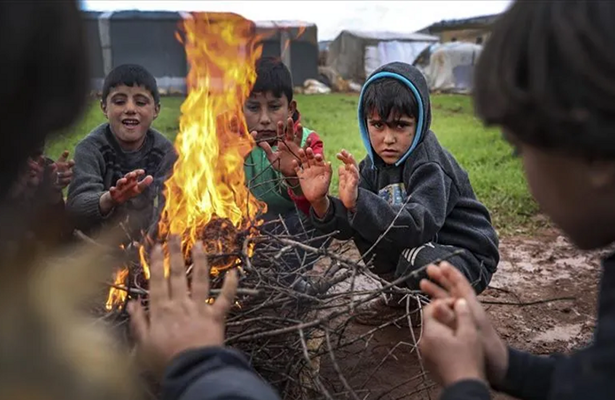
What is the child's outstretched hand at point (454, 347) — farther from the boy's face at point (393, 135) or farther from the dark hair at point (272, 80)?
the dark hair at point (272, 80)

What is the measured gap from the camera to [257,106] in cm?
400

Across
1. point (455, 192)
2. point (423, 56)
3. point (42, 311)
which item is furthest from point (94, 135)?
point (423, 56)

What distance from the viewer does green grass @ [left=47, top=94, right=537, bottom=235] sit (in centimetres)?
595

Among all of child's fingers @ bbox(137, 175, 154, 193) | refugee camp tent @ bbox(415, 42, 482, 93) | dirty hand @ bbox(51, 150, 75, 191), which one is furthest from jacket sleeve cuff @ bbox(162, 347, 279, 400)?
refugee camp tent @ bbox(415, 42, 482, 93)

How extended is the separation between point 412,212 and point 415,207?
3 centimetres

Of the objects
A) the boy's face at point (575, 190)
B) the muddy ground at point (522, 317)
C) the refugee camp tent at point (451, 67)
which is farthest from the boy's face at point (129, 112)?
the refugee camp tent at point (451, 67)

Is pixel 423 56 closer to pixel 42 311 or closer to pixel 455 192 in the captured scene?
pixel 455 192

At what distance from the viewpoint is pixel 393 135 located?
3383 mm

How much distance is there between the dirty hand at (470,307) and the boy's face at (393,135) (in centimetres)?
171

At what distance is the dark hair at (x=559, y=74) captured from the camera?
4.13ft

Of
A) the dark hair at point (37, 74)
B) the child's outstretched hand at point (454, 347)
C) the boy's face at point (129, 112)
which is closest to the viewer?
the dark hair at point (37, 74)

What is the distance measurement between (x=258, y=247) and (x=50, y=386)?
1767 mm

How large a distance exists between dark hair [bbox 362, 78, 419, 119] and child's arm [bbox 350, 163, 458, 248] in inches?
13.5

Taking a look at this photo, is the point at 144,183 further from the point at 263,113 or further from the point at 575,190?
the point at 575,190
